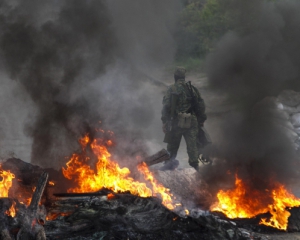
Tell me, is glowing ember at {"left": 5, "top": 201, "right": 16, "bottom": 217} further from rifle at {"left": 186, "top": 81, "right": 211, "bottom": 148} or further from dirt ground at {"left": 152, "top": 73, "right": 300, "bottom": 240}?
dirt ground at {"left": 152, "top": 73, "right": 300, "bottom": 240}

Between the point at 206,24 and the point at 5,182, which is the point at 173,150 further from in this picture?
the point at 206,24

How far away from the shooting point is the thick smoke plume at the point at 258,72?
28.1 ft

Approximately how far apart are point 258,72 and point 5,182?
9242mm

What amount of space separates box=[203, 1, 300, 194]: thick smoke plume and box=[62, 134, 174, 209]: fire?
2.33 meters

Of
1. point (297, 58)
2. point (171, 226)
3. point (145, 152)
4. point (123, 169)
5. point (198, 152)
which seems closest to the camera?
point (171, 226)

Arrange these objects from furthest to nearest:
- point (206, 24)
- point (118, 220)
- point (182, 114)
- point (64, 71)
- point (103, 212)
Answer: point (206, 24), point (64, 71), point (182, 114), point (103, 212), point (118, 220)

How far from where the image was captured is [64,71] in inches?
294

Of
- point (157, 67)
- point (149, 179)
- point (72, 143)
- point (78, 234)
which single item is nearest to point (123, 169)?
point (149, 179)

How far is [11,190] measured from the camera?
525 centimetres

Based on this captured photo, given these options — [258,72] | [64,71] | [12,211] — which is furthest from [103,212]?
[258,72]

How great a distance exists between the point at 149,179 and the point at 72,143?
1.85 metres

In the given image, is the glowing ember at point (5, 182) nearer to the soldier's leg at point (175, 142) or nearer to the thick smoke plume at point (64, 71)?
the thick smoke plume at point (64, 71)

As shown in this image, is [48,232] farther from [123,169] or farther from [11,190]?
[123,169]

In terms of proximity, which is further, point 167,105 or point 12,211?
point 167,105
